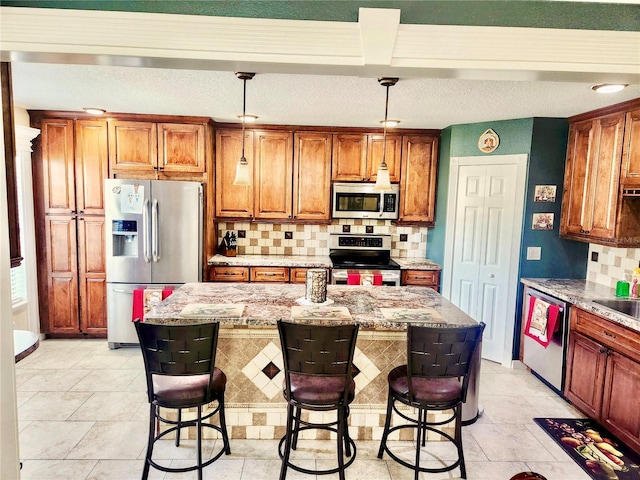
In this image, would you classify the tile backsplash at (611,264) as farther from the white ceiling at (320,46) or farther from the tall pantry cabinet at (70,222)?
the tall pantry cabinet at (70,222)

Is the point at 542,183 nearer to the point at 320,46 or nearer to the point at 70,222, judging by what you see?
the point at 320,46

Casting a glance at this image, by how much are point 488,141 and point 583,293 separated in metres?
1.65

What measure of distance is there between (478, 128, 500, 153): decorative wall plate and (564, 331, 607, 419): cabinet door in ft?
6.09

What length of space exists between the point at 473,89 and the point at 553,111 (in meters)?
1.05

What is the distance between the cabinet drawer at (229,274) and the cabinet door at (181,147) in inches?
43.0

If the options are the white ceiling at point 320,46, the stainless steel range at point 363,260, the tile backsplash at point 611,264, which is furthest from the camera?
the stainless steel range at point 363,260

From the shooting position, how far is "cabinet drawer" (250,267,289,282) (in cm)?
439

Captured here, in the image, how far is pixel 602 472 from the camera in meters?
2.37

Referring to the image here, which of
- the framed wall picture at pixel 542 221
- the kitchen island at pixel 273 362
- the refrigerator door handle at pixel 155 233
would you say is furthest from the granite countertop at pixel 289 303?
the framed wall picture at pixel 542 221

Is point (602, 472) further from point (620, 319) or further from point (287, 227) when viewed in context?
point (287, 227)

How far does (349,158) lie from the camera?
4.57 meters

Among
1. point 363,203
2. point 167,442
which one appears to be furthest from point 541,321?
point 167,442

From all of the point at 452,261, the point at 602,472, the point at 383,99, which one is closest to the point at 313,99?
the point at 383,99

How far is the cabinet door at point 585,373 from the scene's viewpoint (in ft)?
9.16
